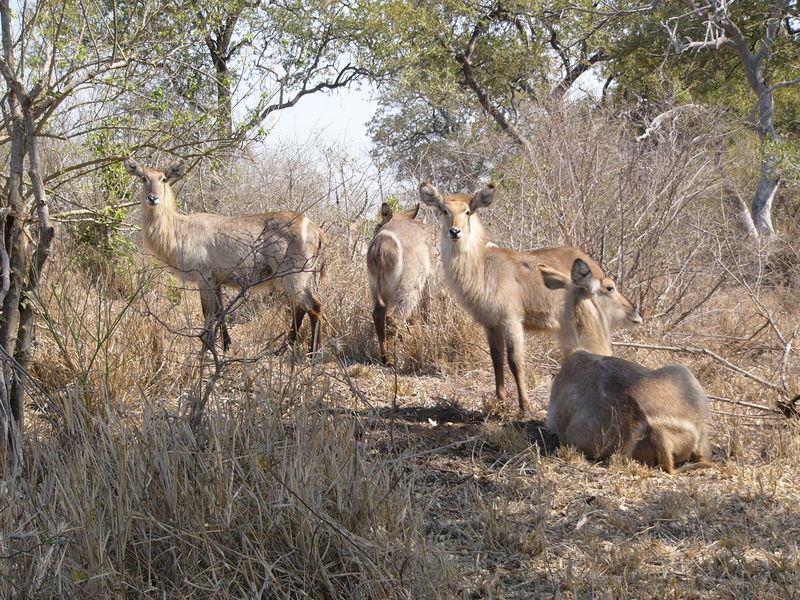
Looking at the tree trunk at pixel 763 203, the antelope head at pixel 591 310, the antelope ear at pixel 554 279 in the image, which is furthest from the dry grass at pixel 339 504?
the tree trunk at pixel 763 203

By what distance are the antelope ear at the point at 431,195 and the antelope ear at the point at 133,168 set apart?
107 inches

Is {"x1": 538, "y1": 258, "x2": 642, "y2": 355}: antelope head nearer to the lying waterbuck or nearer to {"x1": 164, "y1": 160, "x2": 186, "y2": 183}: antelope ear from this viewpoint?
the lying waterbuck

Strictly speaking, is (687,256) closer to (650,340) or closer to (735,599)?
(650,340)

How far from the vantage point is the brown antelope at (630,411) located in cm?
442

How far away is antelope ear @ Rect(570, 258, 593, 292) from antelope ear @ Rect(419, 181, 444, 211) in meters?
1.38

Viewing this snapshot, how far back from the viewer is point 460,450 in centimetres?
486

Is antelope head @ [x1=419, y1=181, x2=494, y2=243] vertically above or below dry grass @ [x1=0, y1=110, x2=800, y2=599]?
above

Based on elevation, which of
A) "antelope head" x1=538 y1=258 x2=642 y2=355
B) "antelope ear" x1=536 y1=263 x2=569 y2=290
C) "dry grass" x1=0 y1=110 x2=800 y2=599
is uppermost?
"antelope ear" x1=536 y1=263 x2=569 y2=290

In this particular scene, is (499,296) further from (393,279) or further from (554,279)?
(393,279)

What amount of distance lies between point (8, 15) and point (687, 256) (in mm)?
5932

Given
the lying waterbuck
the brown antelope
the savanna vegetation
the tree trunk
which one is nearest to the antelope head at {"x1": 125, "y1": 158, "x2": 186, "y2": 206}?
the savanna vegetation

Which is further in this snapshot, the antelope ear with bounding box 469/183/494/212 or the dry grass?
the antelope ear with bounding box 469/183/494/212

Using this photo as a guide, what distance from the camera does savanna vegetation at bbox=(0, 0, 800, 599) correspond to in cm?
293

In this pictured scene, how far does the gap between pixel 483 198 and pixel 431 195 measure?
16.3 inches
